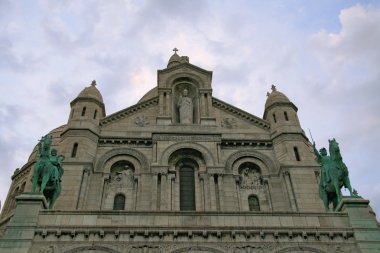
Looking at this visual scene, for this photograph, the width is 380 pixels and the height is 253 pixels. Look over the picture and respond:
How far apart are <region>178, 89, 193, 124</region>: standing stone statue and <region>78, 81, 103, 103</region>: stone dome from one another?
5.30m

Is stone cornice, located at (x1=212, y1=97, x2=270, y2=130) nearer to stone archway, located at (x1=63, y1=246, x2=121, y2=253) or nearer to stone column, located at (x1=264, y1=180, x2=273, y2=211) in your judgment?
stone column, located at (x1=264, y1=180, x2=273, y2=211)

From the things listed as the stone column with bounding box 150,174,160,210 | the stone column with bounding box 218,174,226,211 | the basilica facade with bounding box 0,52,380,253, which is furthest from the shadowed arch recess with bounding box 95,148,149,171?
the stone column with bounding box 218,174,226,211

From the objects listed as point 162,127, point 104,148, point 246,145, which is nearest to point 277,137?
point 246,145

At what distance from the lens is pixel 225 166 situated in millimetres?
24453

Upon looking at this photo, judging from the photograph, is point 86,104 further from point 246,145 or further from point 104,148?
point 246,145

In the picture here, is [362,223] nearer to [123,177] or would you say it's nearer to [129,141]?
[123,177]

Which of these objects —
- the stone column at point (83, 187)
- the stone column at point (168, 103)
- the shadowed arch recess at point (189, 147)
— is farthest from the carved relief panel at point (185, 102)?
the stone column at point (83, 187)

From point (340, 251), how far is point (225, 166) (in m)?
9.80

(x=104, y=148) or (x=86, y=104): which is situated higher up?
(x=86, y=104)

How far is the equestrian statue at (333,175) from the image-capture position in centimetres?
1811

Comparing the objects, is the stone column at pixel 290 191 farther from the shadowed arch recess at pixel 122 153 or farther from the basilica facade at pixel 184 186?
the shadowed arch recess at pixel 122 153

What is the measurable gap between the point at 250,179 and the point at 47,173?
11571 millimetres

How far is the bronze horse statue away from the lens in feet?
59.4

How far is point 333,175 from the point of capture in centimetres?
1825
